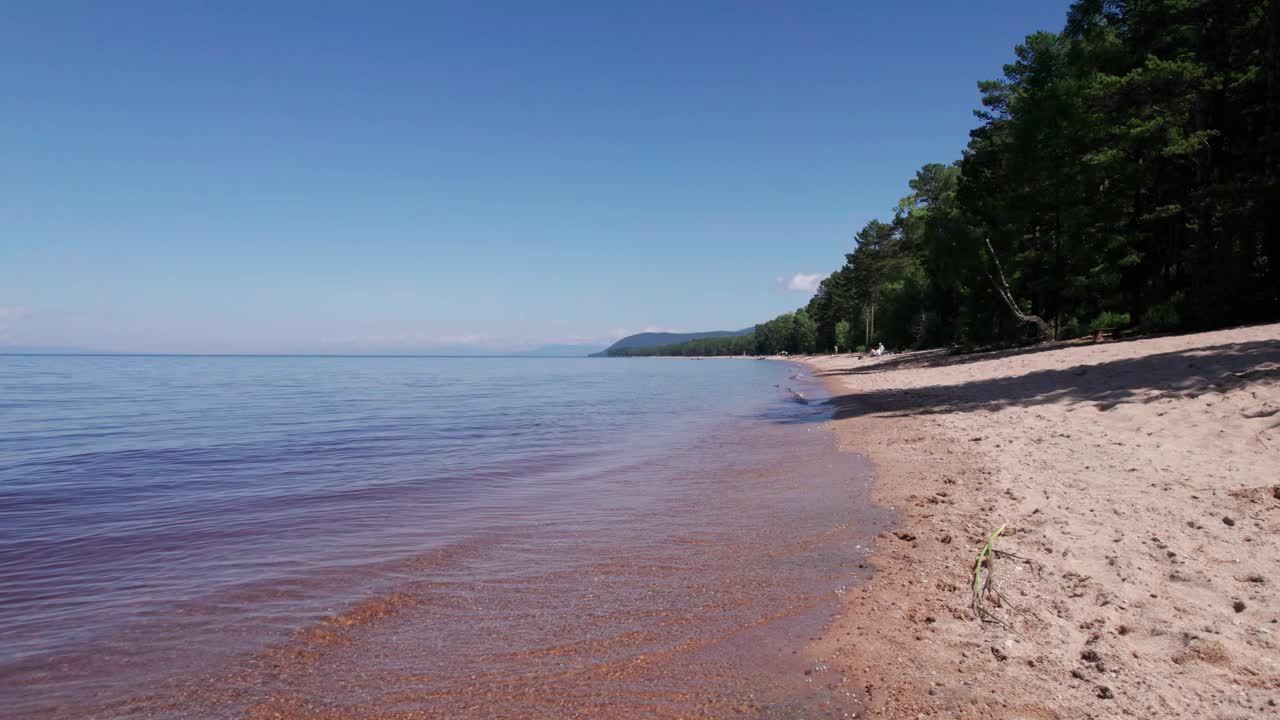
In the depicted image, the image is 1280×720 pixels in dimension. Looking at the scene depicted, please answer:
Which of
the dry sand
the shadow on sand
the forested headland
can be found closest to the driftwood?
the forested headland

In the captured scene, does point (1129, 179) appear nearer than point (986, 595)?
No

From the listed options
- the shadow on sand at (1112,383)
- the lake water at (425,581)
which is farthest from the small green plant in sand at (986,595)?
the shadow on sand at (1112,383)

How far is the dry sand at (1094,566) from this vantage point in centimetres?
346

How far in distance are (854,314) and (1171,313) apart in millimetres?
84191

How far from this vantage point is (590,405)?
27.8 meters

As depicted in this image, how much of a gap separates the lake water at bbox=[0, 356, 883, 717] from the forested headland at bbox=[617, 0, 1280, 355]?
717 inches

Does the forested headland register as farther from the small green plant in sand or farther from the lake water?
the small green plant in sand

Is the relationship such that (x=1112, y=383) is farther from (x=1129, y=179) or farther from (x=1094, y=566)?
(x=1129, y=179)

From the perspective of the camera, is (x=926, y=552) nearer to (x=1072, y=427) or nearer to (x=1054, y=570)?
(x=1054, y=570)

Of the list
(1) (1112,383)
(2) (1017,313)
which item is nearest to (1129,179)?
(2) (1017,313)

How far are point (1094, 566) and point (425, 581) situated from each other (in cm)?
575

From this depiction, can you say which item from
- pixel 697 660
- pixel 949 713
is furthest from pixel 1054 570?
pixel 697 660

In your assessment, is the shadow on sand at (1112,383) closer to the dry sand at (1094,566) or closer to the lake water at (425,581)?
the dry sand at (1094,566)

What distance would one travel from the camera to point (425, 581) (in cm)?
581
